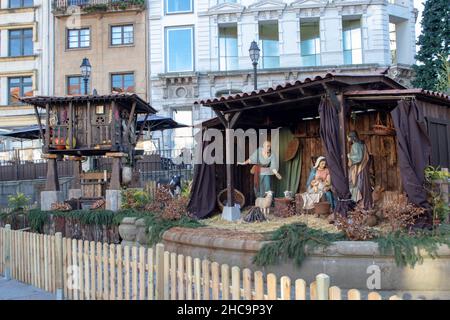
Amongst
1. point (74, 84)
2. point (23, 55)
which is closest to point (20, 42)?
point (23, 55)

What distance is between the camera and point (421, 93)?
9.87 metres

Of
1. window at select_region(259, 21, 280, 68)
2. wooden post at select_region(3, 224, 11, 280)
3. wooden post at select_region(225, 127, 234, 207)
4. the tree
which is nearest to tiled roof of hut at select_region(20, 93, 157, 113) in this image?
wooden post at select_region(225, 127, 234, 207)

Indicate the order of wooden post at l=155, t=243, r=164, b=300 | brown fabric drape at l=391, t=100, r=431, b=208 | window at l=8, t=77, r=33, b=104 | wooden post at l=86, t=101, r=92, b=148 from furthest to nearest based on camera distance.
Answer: window at l=8, t=77, r=33, b=104 < wooden post at l=86, t=101, r=92, b=148 < brown fabric drape at l=391, t=100, r=431, b=208 < wooden post at l=155, t=243, r=164, b=300

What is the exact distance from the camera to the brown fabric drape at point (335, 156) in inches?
382

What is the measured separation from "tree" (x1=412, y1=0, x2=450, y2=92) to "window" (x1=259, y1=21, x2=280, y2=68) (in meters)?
8.72

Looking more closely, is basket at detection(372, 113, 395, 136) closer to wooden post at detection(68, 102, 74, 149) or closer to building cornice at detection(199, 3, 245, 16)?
wooden post at detection(68, 102, 74, 149)

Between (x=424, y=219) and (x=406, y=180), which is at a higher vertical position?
(x=406, y=180)

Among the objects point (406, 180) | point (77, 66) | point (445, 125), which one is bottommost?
point (406, 180)

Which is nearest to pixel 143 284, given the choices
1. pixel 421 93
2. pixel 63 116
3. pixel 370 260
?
pixel 370 260

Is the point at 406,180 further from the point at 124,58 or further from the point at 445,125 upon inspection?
the point at 124,58

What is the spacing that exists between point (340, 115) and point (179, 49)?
2177 cm

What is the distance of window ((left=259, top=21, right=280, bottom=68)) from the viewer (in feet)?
97.1
